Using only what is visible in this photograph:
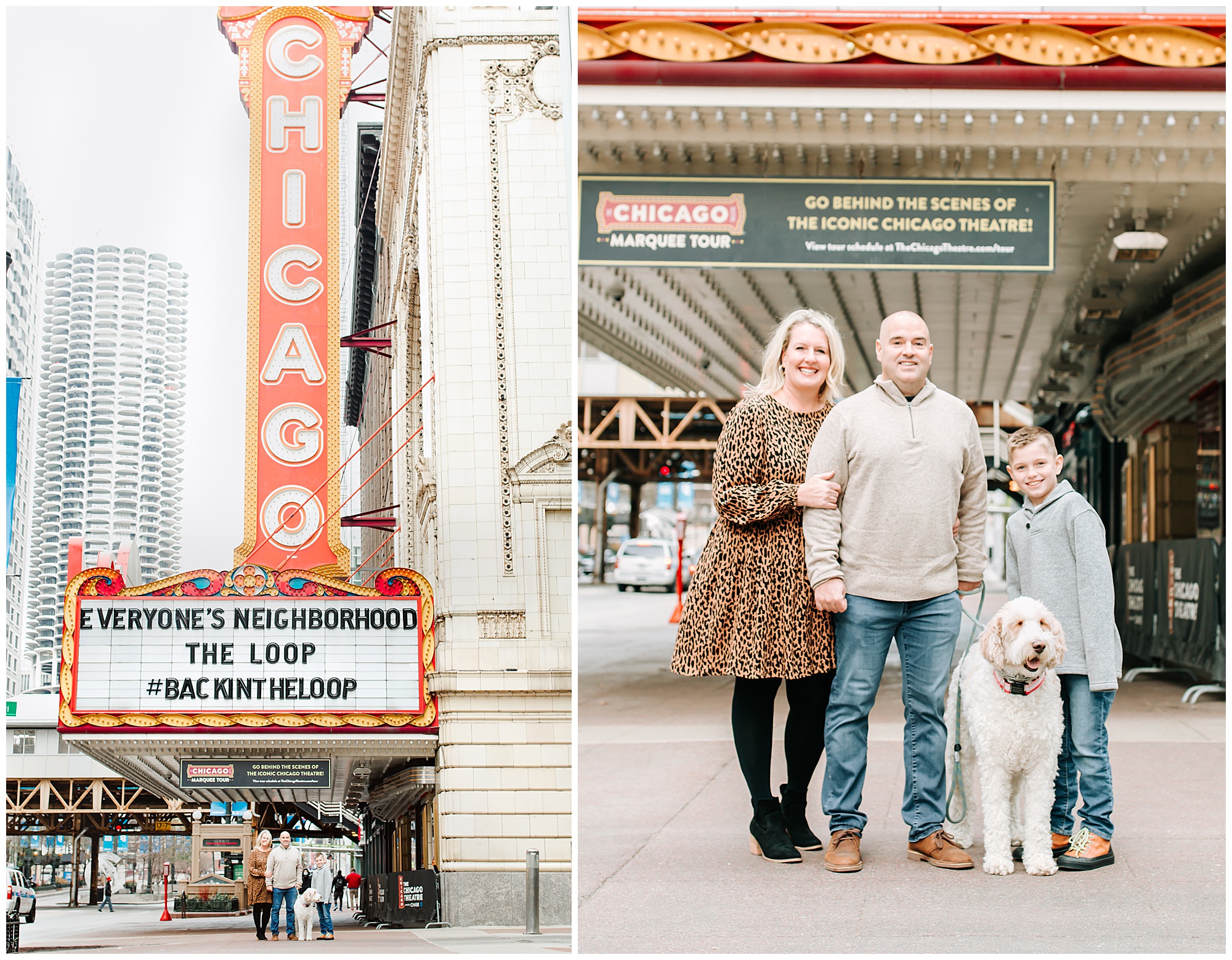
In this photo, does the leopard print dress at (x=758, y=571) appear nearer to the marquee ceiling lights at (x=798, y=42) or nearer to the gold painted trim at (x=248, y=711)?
the gold painted trim at (x=248, y=711)

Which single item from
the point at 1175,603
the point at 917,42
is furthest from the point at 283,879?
the point at 1175,603

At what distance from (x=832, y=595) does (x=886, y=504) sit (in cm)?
38

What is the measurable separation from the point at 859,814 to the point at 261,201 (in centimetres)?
398

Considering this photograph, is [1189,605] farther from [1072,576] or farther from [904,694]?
[904,694]

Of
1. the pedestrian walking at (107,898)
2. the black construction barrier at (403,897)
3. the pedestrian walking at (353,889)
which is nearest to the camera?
the pedestrian walking at (107,898)

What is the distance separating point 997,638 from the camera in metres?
4.47

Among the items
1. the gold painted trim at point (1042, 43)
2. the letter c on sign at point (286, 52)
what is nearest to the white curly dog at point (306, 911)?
the letter c on sign at point (286, 52)

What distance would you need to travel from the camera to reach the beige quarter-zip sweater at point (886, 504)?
174 inches

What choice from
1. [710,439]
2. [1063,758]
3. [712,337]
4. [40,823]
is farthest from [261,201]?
[710,439]

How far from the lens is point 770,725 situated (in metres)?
4.76

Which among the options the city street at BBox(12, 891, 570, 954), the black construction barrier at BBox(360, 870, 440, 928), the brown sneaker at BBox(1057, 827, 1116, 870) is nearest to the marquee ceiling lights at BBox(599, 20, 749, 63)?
the black construction barrier at BBox(360, 870, 440, 928)

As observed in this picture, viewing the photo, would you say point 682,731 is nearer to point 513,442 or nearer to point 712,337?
point 513,442

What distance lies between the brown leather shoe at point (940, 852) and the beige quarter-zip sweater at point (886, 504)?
0.92m

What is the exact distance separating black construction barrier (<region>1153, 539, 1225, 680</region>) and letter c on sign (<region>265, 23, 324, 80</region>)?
866 cm
